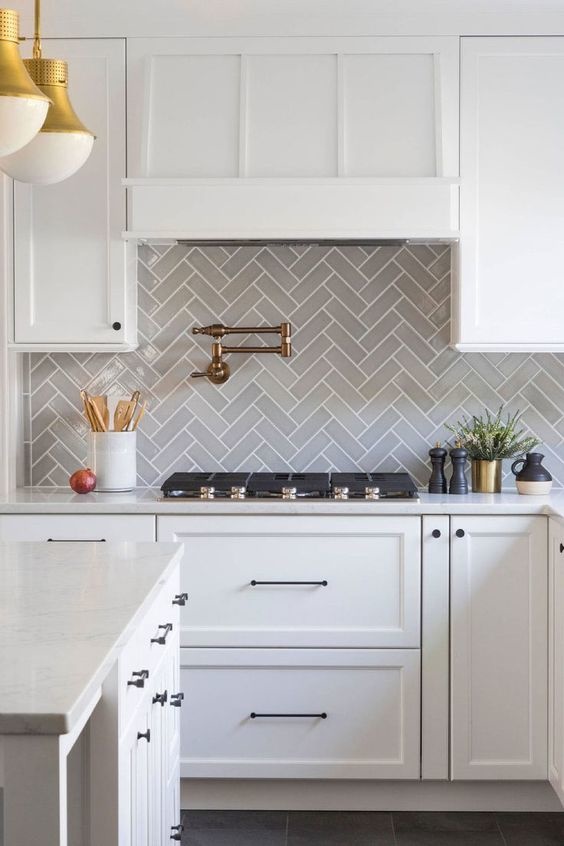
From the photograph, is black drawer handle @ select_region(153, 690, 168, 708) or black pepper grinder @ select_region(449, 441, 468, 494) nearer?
black drawer handle @ select_region(153, 690, 168, 708)

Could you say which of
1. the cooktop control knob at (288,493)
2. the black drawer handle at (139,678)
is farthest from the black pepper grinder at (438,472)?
the black drawer handle at (139,678)

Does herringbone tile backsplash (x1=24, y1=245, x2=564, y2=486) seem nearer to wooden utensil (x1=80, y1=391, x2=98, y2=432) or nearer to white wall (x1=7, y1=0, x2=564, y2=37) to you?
wooden utensil (x1=80, y1=391, x2=98, y2=432)

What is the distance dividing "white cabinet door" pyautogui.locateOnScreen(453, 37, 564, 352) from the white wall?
7cm

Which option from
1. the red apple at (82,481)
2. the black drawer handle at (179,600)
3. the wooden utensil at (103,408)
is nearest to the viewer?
the black drawer handle at (179,600)

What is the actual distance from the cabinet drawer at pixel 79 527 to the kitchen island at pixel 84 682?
80 cm

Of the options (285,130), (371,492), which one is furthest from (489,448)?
(285,130)

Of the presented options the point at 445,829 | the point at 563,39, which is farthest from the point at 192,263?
the point at 445,829

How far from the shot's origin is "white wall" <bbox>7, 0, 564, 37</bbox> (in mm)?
3328

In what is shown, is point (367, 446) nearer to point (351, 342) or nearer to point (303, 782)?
point (351, 342)

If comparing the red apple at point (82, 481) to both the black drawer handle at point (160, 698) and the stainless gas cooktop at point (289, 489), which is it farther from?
the black drawer handle at point (160, 698)

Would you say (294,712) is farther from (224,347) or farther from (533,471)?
(224,347)

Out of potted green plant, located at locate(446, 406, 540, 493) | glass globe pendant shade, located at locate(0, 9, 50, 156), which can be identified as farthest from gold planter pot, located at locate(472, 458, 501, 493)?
glass globe pendant shade, located at locate(0, 9, 50, 156)

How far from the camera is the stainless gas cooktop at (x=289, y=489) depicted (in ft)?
10.7

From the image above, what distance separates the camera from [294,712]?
3.22 meters
